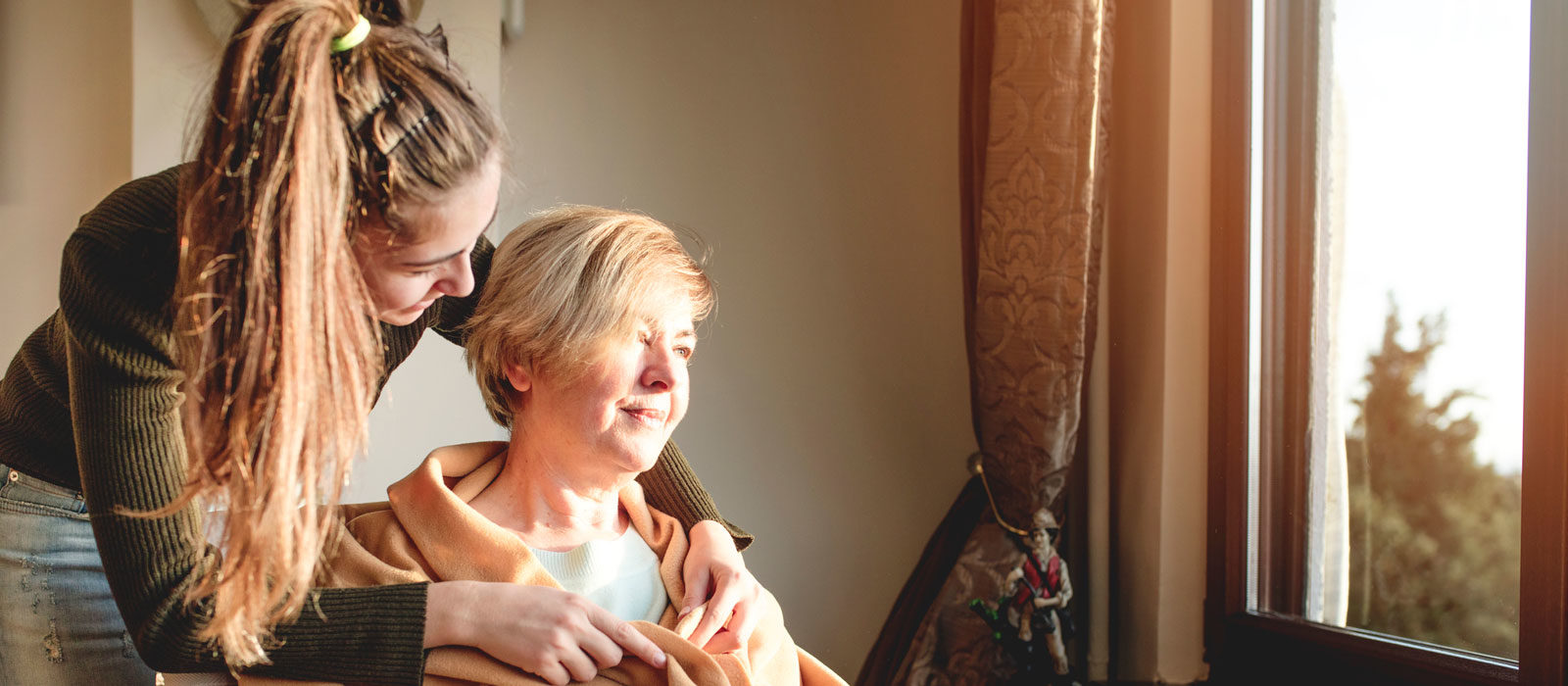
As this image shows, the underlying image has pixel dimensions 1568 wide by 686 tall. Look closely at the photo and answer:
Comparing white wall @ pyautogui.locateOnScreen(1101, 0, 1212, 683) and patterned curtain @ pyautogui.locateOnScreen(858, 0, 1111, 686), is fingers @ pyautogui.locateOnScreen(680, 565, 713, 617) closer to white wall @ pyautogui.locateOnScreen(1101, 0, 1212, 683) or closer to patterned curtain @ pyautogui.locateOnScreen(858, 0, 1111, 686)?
patterned curtain @ pyautogui.locateOnScreen(858, 0, 1111, 686)

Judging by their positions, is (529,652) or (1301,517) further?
(1301,517)

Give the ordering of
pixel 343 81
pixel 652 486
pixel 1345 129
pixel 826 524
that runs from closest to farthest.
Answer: pixel 343 81 < pixel 652 486 < pixel 1345 129 < pixel 826 524

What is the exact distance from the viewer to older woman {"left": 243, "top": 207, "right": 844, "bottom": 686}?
131cm

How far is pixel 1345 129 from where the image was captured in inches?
72.0

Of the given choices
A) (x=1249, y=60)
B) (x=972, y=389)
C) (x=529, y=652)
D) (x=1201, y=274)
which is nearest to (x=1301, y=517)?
(x=1201, y=274)

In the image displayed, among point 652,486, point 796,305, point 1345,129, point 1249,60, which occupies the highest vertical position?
point 1249,60

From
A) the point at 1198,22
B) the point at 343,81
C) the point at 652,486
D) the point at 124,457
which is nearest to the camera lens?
the point at 343,81

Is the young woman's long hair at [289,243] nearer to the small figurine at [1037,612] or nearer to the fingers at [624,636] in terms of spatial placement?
the fingers at [624,636]

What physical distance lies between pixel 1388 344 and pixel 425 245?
1436 millimetres

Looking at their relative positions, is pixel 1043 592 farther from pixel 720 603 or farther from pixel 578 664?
pixel 578 664

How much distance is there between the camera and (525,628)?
116 cm

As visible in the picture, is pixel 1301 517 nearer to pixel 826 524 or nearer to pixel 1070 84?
pixel 1070 84

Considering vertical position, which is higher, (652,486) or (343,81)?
(343,81)

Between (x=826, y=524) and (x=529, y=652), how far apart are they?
157 centimetres
